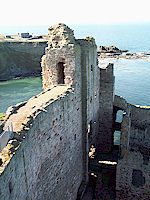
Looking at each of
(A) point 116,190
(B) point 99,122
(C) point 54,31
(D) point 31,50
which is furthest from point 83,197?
(D) point 31,50

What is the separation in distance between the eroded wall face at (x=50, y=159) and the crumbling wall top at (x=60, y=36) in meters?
3.37

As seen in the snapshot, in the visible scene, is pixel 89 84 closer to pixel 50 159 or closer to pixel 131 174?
pixel 131 174

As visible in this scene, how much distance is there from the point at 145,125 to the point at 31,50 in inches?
2310

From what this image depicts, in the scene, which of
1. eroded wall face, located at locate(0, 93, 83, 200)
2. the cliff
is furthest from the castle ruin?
the cliff

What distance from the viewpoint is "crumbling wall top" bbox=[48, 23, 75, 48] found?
19969 mm

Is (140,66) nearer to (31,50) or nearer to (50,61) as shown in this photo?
(31,50)

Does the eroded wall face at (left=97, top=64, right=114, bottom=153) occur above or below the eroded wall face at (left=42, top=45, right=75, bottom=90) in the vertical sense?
below

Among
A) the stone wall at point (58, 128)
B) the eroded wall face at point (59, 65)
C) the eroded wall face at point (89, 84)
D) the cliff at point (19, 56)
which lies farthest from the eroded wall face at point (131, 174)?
the cliff at point (19, 56)

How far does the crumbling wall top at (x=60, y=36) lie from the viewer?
786 inches

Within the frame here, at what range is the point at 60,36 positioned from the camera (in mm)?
20172

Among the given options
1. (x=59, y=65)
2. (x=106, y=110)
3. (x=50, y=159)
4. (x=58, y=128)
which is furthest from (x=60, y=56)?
(x=106, y=110)

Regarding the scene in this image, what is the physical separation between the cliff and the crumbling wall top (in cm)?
6111

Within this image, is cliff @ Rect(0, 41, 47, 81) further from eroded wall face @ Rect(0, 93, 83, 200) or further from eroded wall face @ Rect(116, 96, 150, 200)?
eroded wall face @ Rect(0, 93, 83, 200)

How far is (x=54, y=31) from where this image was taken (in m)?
20.5
